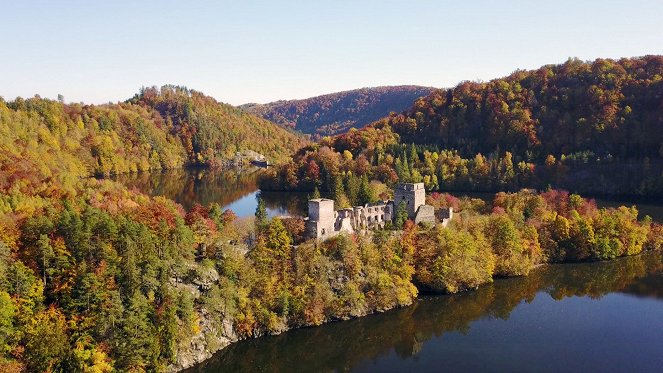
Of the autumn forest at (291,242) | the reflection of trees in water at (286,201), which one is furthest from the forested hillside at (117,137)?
the reflection of trees in water at (286,201)

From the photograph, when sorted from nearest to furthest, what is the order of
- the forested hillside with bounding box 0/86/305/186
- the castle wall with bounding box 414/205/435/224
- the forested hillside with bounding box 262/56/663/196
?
the castle wall with bounding box 414/205/435/224
the forested hillside with bounding box 262/56/663/196
the forested hillside with bounding box 0/86/305/186

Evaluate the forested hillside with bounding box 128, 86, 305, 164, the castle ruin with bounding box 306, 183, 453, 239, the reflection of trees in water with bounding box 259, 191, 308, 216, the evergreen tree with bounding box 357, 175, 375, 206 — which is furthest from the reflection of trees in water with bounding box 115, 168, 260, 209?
the castle ruin with bounding box 306, 183, 453, 239

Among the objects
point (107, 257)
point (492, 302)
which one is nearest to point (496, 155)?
point (492, 302)

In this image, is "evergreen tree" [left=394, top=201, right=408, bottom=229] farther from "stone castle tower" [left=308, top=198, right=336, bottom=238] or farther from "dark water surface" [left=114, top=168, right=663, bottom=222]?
"dark water surface" [left=114, top=168, right=663, bottom=222]

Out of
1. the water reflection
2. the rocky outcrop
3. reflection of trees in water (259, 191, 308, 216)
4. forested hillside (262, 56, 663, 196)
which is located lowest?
the rocky outcrop

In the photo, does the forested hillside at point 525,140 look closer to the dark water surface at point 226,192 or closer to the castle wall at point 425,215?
the dark water surface at point 226,192
